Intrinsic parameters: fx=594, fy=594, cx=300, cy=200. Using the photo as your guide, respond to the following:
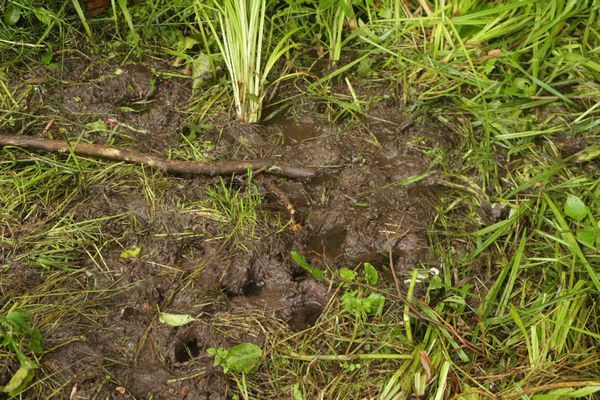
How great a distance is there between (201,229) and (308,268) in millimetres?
466

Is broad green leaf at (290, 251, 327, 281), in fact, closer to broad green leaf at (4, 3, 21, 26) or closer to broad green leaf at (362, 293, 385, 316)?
broad green leaf at (362, 293, 385, 316)

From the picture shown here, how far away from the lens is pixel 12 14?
2734mm

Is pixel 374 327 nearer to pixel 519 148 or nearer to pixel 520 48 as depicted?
pixel 519 148

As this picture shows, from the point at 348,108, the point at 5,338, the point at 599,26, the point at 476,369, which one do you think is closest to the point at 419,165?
the point at 348,108

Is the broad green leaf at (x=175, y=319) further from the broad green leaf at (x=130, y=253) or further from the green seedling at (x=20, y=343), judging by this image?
the green seedling at (x=20, y=343)

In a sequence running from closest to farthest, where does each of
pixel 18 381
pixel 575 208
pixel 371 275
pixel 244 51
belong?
pixel 18 381 < pixel 371 275 < pixel 575 208 < pixel 244 51

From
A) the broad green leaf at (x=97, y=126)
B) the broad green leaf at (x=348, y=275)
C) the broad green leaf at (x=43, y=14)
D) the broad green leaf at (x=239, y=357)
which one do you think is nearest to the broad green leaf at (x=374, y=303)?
the broad green leaf at (x=348, y=275)

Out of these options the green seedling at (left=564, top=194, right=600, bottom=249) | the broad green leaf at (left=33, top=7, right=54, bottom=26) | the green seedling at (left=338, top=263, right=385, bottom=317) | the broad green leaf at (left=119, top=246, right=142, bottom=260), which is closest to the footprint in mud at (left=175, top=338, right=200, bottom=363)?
the broad green leaf at (left=119, top=246, right=142, bottom=260)

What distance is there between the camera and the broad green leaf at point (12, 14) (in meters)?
2.73

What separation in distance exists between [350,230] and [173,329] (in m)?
0.78

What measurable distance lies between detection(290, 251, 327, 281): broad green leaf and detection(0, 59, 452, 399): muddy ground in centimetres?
5

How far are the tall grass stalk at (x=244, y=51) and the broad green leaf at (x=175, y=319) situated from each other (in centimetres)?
100

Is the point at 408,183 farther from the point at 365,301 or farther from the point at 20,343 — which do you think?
the point at 20,343

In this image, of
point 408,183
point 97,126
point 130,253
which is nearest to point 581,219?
point 408,183
